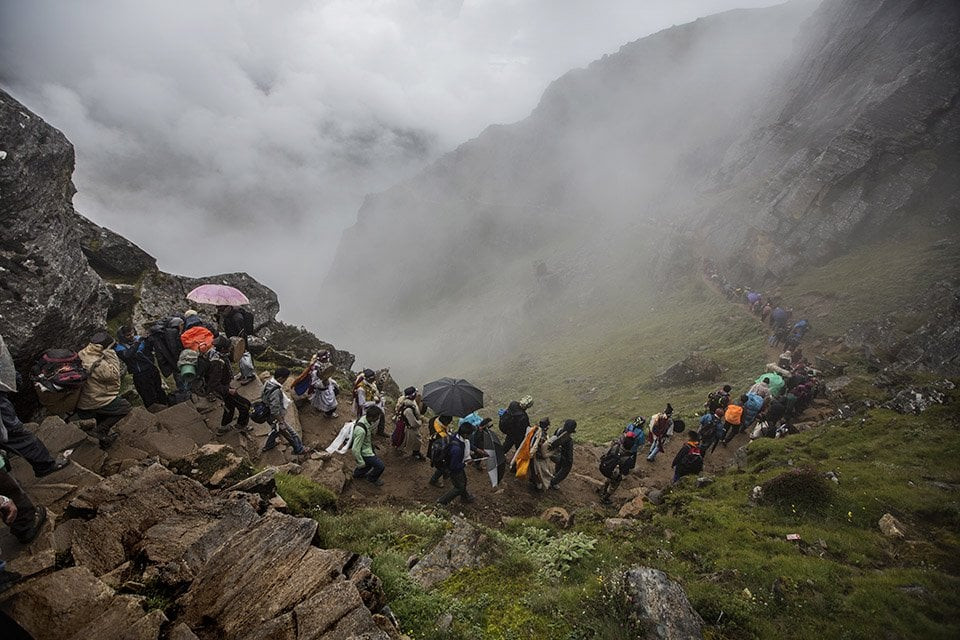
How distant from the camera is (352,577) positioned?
757cm

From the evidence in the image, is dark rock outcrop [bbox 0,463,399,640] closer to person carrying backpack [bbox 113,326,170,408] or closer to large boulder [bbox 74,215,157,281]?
person carrying backpack [bbox 113,326,170,408]

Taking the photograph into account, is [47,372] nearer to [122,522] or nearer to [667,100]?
[122,522]

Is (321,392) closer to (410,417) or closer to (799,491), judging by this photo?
(410,417)

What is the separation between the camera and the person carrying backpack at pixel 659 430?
1909cm

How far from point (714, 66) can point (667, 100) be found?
17138 millimetres

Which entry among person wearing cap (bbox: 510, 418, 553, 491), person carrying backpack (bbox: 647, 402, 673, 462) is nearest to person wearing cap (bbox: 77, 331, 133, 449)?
person wearing cap (bbox: 510, 418, 553, 491)

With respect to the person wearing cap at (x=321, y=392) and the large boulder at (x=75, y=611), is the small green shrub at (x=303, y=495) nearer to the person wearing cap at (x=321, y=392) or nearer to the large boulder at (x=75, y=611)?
the large boulder at (x=75, y=611)

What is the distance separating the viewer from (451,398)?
49.0ft

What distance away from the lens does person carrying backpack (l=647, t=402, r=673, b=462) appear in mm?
19094

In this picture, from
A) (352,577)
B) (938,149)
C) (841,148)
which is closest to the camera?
(352,577)

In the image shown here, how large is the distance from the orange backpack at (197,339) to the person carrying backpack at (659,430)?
58.1 ft

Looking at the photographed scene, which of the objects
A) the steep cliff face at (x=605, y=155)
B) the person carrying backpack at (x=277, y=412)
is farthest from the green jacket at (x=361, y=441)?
the steep cliff face at (x=605, y=155)

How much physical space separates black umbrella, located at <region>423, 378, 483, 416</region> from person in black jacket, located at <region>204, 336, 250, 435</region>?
596 centimetres

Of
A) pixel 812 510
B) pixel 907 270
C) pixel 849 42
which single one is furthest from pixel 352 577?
pixel 849 42
